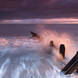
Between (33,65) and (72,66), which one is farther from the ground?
(72,66)

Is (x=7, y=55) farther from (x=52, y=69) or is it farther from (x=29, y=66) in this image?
(x=52, y=69)

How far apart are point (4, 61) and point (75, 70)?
175cm

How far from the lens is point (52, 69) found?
374 cm

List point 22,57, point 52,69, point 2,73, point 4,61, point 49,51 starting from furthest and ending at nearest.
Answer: point 49,51
point 22,57
point 4,61
point 52,69
point 2,73

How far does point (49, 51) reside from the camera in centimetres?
520

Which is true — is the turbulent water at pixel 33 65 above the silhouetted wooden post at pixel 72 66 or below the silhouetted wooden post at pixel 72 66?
below

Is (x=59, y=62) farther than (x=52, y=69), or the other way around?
(x=59, y=62)

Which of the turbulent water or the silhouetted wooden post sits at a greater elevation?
the silhouetted wooden post

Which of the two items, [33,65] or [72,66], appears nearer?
[72,66]

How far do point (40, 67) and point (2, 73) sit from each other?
87 centimetres

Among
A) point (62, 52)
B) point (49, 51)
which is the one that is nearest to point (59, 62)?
point (62, 52)

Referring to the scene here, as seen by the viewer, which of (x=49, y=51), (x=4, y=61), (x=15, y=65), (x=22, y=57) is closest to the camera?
(x=15, y=65)

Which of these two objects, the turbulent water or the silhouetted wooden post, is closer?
the silhouetted wooden post

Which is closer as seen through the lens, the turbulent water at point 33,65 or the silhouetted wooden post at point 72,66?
the silhouetted wooden post at point 72,66
